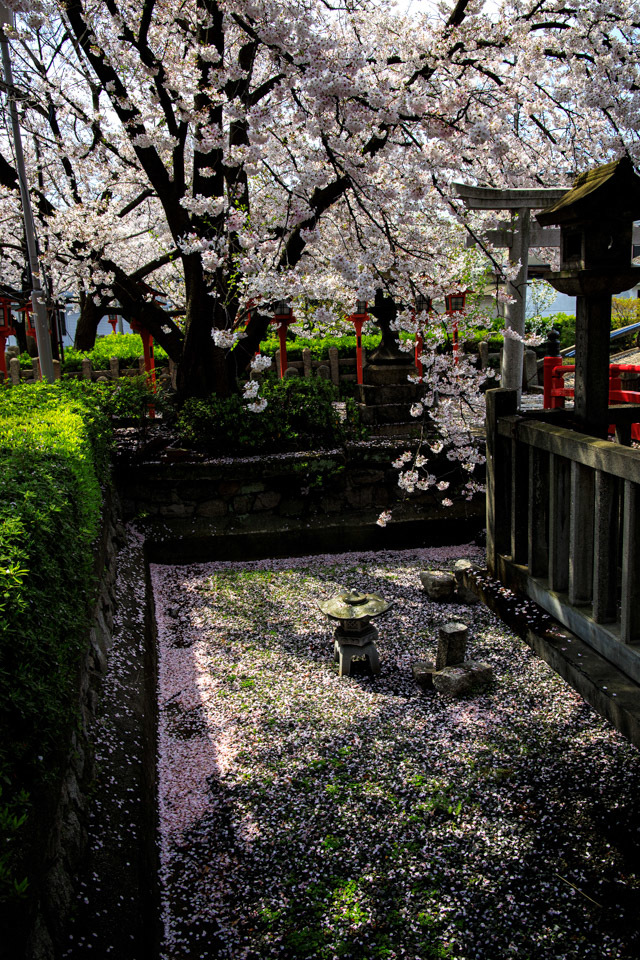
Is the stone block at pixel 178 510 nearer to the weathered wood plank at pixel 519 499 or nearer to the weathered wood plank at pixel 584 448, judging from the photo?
the weathered wood plank at pixel 519 499

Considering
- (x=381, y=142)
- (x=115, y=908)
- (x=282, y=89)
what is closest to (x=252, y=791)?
(x=115, y=908)

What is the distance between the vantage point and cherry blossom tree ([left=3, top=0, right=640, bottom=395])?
589 cm

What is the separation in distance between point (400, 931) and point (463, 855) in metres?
0.53

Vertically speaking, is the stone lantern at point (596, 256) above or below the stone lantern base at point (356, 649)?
above

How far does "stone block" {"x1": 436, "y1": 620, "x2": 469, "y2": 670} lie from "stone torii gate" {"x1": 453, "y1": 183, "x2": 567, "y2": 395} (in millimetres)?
3254

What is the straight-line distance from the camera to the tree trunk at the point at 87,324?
15.0 meters

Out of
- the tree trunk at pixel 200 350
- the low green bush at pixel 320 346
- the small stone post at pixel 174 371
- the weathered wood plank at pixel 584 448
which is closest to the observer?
the weathered wood plank at pixel 584 448

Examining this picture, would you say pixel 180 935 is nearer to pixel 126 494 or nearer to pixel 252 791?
pixel 252 791

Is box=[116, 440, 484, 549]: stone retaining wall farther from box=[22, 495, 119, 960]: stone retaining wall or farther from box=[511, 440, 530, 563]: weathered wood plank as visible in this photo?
box=[511, 440, 530, 563]: weathered wood plank

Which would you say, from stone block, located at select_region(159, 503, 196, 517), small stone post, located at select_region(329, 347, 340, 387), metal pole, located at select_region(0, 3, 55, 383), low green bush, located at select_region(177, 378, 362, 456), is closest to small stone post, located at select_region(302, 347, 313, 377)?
small stone post, located at select_region(329, 347, 340, 387)

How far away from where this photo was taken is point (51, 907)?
1911 mm

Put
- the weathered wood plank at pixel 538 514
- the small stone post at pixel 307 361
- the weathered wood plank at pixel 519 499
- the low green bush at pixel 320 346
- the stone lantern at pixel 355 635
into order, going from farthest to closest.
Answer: the low green bush at pixel 320 346 → the small stone post at pixel 307 361 → the stone lantern at pixel 355 635 → the weathered wood plank at pixel 519 499 → the weathered wood plank at pixel 538 514

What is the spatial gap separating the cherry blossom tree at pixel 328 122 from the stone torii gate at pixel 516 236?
0.38m

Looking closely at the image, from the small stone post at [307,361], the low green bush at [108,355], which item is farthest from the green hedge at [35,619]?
the low green bush at [108,355]
